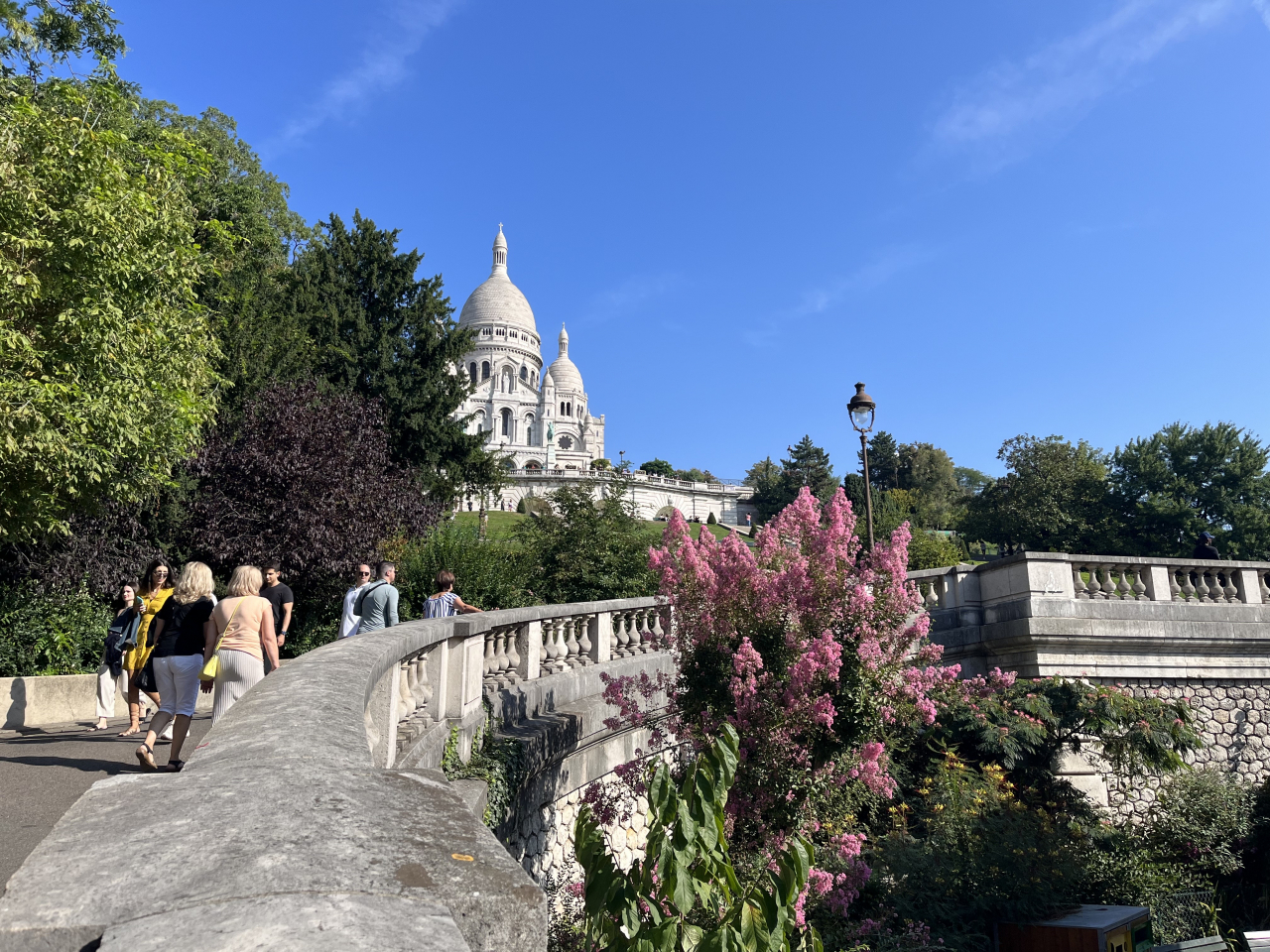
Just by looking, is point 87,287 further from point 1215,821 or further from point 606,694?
point 1215,821

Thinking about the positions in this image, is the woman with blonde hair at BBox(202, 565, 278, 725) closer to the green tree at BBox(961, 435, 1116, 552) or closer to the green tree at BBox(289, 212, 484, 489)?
the green tree at BBox(289, 212, 484, 489)

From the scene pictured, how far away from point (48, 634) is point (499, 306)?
10885 centimetres

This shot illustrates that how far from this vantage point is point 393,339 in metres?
25.9

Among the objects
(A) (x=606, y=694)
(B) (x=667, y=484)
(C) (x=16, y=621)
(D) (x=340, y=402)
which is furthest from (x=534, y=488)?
(A) (x=606, y=694)

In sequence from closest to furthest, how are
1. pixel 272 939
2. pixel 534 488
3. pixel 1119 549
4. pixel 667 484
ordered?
pixel 272 939, pixel 1119 549, pixel 534 488, pixel 667 484

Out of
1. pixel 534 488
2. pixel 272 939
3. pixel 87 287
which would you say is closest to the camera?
pixel 272 939

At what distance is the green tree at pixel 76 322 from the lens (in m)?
10.9

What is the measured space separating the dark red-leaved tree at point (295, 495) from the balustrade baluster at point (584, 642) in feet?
29.7

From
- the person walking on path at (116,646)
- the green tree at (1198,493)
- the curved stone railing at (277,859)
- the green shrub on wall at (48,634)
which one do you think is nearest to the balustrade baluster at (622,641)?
the person walking on path at (116,646)

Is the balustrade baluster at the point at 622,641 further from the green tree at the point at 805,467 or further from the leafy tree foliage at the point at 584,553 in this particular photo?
the green tree at the point at 805,467

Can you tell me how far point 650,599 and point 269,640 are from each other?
13.8ft

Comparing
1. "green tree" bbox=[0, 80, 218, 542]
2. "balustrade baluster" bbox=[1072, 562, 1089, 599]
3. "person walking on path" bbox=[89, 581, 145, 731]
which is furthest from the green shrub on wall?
"balustrade baluster" bbox=[1072, 562, 1089, 599]

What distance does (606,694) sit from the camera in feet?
24.0

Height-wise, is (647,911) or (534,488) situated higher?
(534,488)
